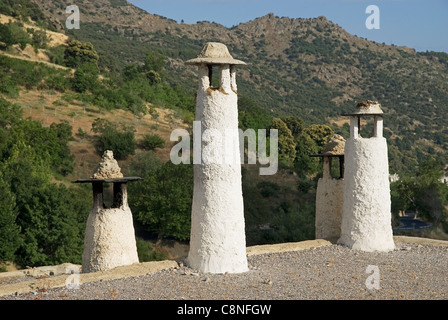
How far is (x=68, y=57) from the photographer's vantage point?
189 feet

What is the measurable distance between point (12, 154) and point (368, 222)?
77.2 feet

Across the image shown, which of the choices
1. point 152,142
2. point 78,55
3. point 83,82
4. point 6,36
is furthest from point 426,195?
point 6,36

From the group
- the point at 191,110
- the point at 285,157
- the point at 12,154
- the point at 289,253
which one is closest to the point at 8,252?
the point at 12,154

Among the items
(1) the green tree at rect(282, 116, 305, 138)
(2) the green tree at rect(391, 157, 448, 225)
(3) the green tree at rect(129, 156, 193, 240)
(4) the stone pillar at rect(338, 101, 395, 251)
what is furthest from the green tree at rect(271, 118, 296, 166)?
(4) the stone pillar at rect(338, 101, 395, 251)

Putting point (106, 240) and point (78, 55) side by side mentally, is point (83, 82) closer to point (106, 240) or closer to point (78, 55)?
point (78, 55)

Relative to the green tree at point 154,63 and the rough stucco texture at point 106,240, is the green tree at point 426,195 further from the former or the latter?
the green tree at point 154,63

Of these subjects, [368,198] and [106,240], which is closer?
[106,240]

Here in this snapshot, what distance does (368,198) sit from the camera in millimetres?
14445

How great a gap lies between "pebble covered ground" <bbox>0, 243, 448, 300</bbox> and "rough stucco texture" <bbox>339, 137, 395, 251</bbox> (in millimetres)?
594

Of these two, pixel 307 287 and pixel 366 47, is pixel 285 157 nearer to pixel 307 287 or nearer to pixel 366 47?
pixel 307 287

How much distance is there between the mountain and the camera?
71.6m

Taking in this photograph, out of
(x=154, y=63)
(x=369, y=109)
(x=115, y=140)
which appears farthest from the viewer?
(x=154, y=63)

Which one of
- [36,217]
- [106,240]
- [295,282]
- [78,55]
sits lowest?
[36,217]

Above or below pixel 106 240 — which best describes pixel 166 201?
below
